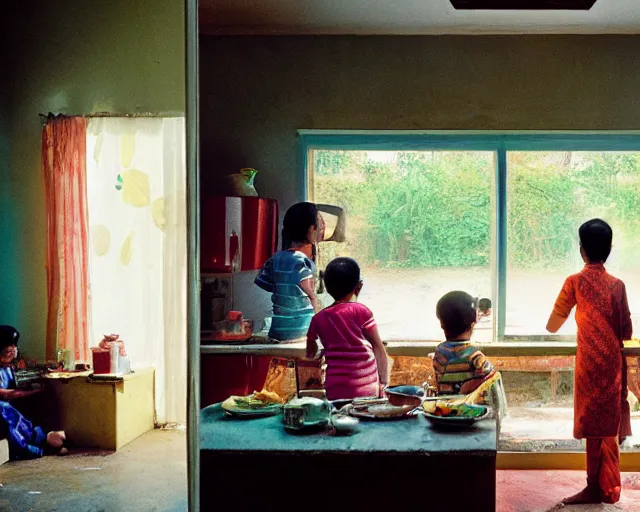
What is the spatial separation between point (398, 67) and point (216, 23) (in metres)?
1.20

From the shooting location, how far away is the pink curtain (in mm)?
2432

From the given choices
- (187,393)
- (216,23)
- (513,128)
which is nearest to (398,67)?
(513,128)

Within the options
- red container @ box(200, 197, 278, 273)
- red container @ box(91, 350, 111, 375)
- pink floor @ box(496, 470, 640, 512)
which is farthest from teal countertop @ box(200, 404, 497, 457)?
red container @ box(200, 197, 278, 273)

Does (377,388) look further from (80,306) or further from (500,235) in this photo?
(500,235)

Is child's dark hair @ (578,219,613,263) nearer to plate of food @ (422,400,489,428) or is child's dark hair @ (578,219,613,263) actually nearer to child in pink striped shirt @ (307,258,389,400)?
child in pink striped shirt @ (307,258,389,400)

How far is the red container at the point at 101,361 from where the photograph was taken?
2.49 m

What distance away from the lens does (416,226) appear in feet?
14.9

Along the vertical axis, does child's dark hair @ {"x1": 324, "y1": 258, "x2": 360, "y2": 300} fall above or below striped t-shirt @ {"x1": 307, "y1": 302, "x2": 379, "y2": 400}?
above

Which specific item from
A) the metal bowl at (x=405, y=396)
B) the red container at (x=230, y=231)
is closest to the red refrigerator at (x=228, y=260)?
the red container at (x=230, y=231)

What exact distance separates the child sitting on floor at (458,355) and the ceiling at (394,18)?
1.91 metres

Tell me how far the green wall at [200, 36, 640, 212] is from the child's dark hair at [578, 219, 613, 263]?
1.18 meters

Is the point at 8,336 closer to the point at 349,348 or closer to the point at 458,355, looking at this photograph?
the point at 349,348

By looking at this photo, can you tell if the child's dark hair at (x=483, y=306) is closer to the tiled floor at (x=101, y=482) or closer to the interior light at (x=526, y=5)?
the interior light at (x=526, y=5)

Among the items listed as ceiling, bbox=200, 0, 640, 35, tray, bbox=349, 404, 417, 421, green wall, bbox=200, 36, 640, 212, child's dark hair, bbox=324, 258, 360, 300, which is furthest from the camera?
green wall, bbox=200, 36, 640, 212
